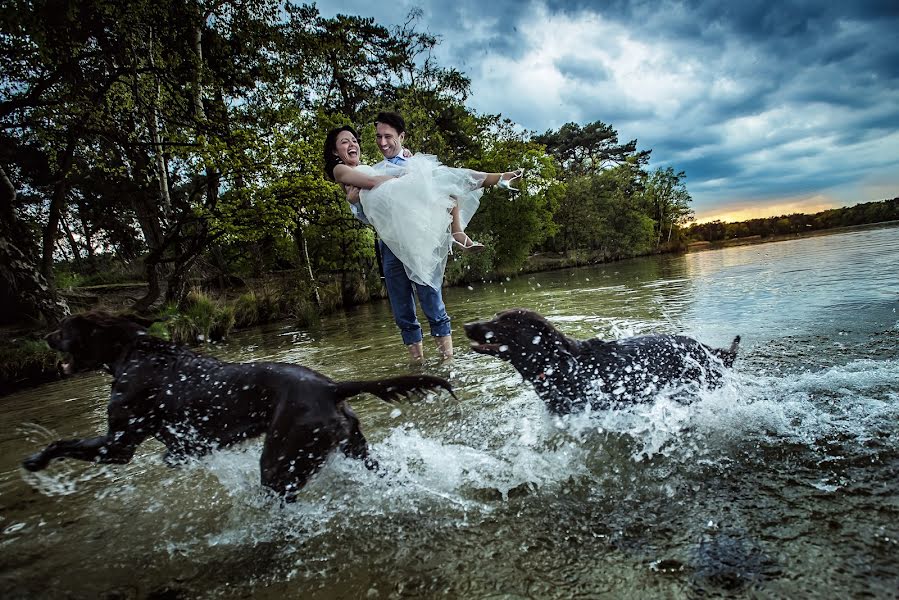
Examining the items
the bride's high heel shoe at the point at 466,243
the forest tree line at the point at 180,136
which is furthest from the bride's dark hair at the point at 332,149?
the forest tree line at the point at 180,136

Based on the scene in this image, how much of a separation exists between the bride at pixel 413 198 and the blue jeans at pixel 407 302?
1.03 feet

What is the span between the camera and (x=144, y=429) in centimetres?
241

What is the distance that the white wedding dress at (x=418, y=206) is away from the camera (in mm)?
4008

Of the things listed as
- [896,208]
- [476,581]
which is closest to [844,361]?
[476,581]

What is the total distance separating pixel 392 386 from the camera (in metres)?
2.18

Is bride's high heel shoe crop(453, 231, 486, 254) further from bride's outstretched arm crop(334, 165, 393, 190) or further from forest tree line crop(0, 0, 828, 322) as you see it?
forest tree line crop(0, 0, 828, 322)

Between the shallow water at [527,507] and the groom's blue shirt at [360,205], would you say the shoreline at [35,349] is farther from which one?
the groom's blue shirt at [360,205]

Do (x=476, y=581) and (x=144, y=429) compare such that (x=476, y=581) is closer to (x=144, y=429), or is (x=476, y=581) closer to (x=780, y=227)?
(x=144, y=429)

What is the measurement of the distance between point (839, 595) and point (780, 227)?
53.0 meters

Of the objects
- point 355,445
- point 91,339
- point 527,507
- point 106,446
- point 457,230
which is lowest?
point 527,507

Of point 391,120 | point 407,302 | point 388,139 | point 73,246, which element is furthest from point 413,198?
point 73,246

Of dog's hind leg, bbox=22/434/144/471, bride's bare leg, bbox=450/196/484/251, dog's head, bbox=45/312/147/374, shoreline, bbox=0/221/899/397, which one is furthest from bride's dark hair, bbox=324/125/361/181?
shoreline, bbox=0/221/899/397

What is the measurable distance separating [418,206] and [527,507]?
2.96m

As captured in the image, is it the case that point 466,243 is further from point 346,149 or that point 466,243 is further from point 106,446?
point 106,446
